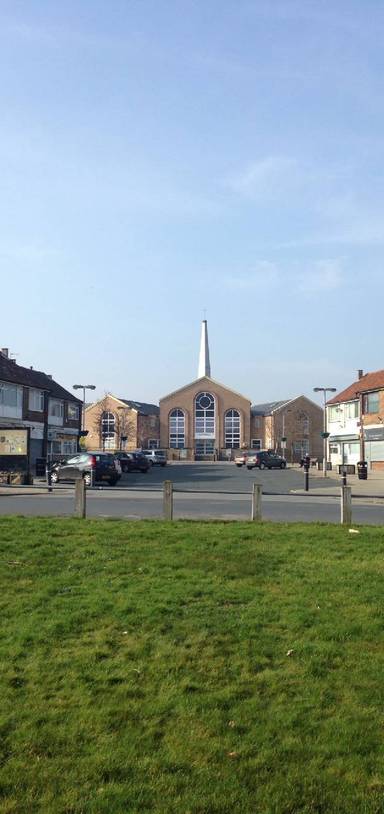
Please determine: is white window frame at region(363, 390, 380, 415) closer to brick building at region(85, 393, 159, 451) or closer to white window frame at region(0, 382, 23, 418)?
white window frame at region(0, 382, 23, 418)

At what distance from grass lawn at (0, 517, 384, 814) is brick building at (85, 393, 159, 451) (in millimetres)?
90080

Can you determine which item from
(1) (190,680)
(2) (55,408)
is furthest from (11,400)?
(1) (190,680)

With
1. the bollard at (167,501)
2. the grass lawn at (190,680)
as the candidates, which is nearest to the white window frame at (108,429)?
the bollard at (167,501)

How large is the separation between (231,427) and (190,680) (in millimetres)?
96184

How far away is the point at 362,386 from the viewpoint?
62625 millimetres

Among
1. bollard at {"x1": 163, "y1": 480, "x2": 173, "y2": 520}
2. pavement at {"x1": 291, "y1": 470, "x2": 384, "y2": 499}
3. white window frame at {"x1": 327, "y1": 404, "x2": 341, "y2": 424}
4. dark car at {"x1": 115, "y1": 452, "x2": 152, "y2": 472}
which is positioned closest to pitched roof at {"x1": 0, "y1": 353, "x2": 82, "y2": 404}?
dark car at {"x1": 115, "y1": 452, "x2": 152, "y2": 472}

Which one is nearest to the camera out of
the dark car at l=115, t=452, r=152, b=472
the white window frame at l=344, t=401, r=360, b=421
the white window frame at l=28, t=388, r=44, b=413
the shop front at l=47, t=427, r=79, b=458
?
the dark car at l=115, t=452, r=152, b=472

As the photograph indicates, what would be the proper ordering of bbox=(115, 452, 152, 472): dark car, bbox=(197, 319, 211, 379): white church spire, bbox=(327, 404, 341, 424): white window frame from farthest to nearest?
bbox=(197, 319, 211, 379): white church spire, bbox=(327, 404, 341, 424): white window frame, bbox=(115, 452, 152, 472): dark car

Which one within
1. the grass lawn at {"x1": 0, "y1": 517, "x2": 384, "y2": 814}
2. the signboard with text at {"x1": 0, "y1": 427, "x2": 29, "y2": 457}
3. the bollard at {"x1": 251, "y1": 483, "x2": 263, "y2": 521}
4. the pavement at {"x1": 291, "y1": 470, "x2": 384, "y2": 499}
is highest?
the signboard with text at {"x1": 0, "y1": 427, "x2": 29, "y2": 457}

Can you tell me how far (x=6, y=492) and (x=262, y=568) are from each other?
16.2 meters

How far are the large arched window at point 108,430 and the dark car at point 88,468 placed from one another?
69.4 m

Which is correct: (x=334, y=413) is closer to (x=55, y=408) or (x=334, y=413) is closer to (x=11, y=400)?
(x=55, y=408)

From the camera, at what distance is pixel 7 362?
51.4 m

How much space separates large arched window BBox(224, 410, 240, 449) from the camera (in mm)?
101312
